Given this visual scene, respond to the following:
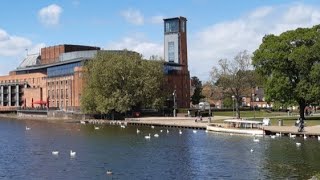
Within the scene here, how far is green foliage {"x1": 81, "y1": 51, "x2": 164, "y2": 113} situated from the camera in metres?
124

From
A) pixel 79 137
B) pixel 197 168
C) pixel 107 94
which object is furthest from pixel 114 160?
pixel 107 94

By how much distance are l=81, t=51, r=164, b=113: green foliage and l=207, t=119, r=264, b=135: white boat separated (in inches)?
1447

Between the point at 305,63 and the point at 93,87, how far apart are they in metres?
56.5

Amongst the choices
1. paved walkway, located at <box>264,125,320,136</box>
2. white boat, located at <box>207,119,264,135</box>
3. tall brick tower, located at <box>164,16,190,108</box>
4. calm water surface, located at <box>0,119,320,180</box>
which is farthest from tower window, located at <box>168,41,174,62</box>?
calm water surface, located at <box>0,119,320,180</box>

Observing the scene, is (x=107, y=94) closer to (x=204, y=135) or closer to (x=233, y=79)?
(x=233, y=79)

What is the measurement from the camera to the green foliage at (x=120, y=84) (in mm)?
124312

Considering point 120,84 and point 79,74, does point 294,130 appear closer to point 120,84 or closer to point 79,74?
point 120,84

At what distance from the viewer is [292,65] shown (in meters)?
93.9

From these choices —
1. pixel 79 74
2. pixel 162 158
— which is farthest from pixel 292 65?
pixel 79 74

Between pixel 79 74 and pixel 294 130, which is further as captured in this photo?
pixel 79 74

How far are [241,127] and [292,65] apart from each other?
1653 cm

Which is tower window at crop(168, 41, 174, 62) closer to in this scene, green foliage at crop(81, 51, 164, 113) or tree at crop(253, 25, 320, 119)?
green foliage at crop(81, 51, 164, 113)

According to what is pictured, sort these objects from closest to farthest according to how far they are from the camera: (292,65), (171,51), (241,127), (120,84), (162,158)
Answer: (162,158), (241,127), (292,65), (120,84), (171,51)

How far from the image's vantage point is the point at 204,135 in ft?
275
